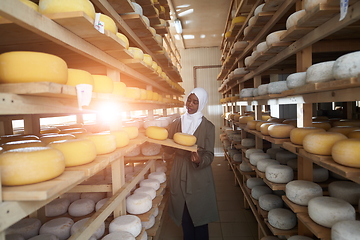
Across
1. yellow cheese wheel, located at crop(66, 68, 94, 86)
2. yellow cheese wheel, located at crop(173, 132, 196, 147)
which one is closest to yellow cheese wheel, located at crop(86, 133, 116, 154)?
yellow cheese wheel, located at crop(66, 68, 94, 86)

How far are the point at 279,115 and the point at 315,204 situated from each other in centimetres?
407

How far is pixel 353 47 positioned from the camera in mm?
2217

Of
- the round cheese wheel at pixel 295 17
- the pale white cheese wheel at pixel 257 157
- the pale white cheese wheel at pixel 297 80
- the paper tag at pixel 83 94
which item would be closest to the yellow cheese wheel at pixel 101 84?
the paper tag at pixel 83 94

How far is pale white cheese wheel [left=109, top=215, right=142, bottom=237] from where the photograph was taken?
1.64m

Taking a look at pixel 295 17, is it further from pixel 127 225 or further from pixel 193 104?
pixel 127 225

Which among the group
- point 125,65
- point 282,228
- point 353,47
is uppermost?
point 353,47

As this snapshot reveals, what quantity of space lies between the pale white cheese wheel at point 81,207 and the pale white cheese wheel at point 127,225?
322 mm

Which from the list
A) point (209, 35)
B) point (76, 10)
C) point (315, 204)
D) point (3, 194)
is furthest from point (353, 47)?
point (209, 35)

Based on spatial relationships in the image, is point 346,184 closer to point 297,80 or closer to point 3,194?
point 297,80

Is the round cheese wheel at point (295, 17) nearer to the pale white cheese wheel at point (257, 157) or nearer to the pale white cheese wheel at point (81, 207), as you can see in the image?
the pale white cheese wheel at point (257, 157)

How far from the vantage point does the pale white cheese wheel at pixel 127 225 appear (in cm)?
164

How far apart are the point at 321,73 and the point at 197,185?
1.53m

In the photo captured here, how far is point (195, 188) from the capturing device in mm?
2312

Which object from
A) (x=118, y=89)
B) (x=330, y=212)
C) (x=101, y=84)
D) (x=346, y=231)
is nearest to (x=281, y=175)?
(x=330, y=212)
